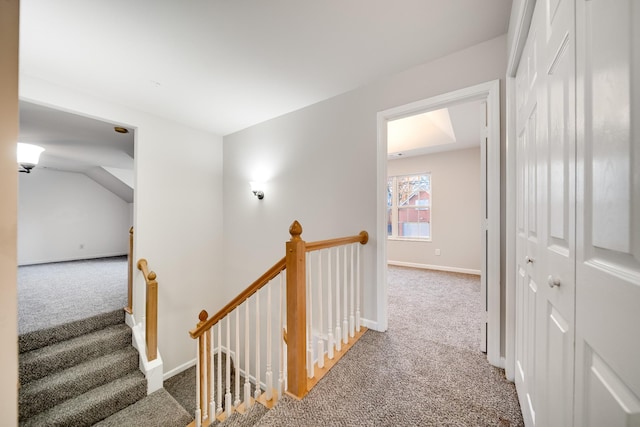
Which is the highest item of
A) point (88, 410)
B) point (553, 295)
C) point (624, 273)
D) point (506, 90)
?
point (506, 90)

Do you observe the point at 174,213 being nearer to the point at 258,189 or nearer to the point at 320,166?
the point at 258,189

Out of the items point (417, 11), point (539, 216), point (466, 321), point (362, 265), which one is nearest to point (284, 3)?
point (417, 11)

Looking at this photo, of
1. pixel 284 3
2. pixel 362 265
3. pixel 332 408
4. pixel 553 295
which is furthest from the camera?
pixel 362 265

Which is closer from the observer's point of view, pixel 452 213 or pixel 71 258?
pixel 452 213

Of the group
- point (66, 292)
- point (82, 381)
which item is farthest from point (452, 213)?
point (66, 292)

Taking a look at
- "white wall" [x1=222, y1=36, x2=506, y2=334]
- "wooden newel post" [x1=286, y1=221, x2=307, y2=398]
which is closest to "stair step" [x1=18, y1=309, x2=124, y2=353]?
"white wall" [x1=222, y1=36, x2=506, y2=334]

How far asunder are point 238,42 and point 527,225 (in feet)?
7.28

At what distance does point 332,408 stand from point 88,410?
2358mm

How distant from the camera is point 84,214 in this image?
582cm

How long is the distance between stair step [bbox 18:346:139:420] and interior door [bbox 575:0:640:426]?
3537 millimetres

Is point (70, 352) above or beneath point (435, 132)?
beneath

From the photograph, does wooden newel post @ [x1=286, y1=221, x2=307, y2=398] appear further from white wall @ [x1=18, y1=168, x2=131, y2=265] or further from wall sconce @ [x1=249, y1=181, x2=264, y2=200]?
white wall @ [x1=18, y1=168, x2=131, y2=265]

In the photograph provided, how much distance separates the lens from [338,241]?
1923 mm

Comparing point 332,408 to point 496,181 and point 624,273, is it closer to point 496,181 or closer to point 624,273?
point 624,273
